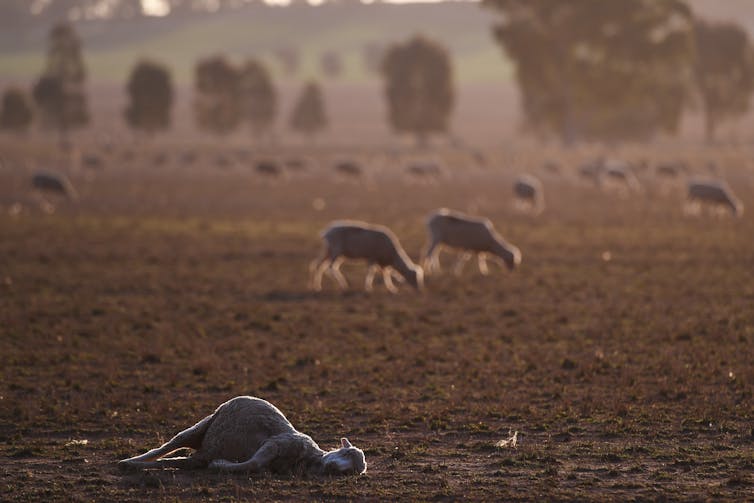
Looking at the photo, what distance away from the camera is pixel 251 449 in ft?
34.1

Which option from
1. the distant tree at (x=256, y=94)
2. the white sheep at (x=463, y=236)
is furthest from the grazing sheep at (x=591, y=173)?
the distant tree at (x=256, y=94)

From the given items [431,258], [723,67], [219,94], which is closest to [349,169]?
[431,258]

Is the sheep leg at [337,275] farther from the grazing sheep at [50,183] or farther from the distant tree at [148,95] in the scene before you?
the distant tree at [148,95]

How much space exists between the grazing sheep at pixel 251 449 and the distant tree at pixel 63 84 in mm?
113771

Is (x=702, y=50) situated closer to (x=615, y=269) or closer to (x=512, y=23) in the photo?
(x=512, y=23)

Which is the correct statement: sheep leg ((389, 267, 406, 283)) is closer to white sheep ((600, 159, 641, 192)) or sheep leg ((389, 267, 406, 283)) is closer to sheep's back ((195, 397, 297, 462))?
sheep's back ((195, 397, 297, 462))

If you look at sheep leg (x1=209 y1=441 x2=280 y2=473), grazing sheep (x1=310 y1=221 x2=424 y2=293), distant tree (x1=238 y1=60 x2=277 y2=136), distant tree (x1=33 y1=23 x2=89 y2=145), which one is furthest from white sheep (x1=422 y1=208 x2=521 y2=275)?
distant tree (x1=238 y1=60 x2=277 y2=136)

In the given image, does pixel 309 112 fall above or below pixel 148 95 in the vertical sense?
below

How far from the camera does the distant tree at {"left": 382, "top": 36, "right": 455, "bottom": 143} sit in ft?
342

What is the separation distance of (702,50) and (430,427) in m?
93.8

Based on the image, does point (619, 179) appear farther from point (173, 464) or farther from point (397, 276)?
point (173, 464)

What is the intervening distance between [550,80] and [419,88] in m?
21.5

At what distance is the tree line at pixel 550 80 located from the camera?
8244 centimetres

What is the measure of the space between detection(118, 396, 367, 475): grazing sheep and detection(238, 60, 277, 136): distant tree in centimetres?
11663
